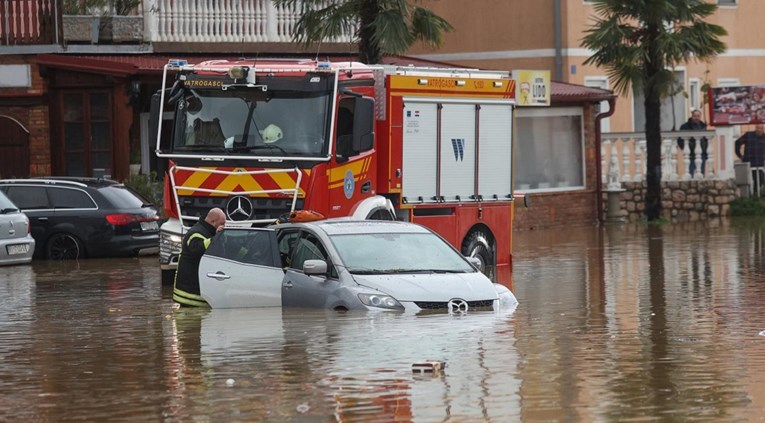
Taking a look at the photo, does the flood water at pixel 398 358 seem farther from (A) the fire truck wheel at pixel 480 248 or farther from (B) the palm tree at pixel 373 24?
(B) the palm tree at pixel 373 24

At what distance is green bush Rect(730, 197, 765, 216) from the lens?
41938mm

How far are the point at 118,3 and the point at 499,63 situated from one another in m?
10.8

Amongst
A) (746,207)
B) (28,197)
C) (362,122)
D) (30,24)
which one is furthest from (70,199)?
(746,207)

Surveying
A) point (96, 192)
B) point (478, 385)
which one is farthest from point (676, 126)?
point (478, 385)

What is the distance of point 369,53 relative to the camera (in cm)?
3256

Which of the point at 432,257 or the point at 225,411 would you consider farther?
the point at 432,257

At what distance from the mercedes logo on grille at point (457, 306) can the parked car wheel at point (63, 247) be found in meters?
14.1

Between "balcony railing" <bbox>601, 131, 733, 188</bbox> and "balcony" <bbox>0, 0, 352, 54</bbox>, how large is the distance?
286 inches

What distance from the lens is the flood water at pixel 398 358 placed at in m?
11.6

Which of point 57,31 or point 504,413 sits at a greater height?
point 57,31

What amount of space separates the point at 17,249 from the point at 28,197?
83.6 inches

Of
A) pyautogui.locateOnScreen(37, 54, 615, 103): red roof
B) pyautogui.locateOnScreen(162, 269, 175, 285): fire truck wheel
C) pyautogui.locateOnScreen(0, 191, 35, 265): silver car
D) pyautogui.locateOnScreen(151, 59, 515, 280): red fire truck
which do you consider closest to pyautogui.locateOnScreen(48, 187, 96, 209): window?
pyautogui.locateOnScreen(0, 191, 35, 265): silver car

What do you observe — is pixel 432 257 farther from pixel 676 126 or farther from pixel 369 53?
pixel 676 126

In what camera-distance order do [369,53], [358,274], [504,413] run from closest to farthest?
[504,413] → [358,274] → [369,53]
